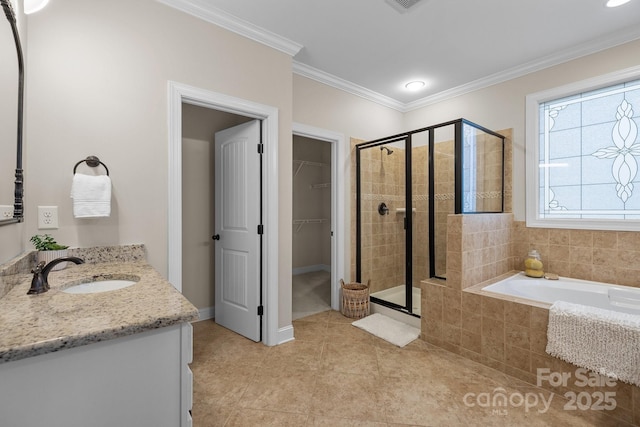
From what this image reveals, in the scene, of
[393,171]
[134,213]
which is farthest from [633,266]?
[134,213]

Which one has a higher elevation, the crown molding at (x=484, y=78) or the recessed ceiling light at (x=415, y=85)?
the recessed ceiling light at (x=415, y=85)

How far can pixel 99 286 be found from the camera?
139 cm

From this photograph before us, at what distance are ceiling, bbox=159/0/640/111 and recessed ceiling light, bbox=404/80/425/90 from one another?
4.4 inches

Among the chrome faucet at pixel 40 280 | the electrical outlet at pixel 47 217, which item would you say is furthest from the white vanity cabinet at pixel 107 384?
the electrical outlet at pixel 47 217

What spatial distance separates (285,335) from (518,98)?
3.26 m

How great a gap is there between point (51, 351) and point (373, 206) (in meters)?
3.06

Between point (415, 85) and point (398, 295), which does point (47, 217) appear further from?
point (415, 85)

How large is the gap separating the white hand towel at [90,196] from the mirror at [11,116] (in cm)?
25

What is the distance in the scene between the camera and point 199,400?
1.78m

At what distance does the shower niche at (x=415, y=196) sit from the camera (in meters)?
2.64

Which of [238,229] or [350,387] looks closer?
[350,387]

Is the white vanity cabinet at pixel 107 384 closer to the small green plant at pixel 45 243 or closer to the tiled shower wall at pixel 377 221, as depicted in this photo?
the small green plant at pixel 45 243

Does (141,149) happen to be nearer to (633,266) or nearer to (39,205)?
(39,205)

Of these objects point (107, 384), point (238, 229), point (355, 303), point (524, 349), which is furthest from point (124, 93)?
point (524, 349)
